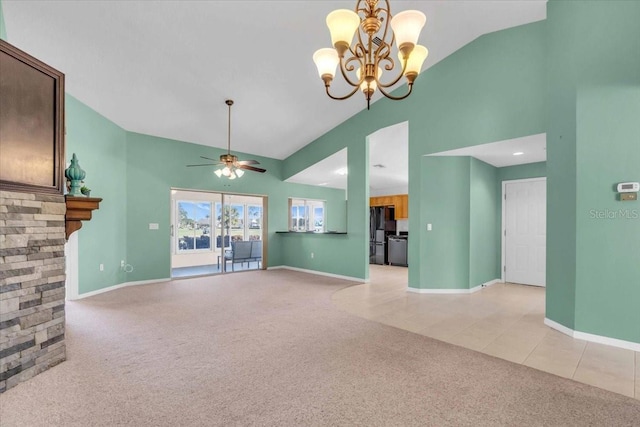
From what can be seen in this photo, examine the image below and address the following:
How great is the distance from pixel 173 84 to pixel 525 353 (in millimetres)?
5407

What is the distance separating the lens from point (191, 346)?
9.77ft

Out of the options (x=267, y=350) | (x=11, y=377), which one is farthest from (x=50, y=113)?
(x=267, y=350)

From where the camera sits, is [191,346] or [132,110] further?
[132,110]

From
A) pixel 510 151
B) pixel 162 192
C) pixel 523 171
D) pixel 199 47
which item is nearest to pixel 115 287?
pixel 162 192

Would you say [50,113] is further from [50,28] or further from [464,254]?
[464,254]

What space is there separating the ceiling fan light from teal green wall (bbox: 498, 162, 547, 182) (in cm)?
483

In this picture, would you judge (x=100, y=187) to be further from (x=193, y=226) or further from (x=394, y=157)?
(x=394, y=157)

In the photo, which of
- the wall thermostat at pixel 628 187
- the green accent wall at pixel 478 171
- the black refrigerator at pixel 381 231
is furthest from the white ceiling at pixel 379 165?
the wall thermostat at pixel 628 187

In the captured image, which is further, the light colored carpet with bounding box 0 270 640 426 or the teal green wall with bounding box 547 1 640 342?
the teal green wall with bounding box 547 1 640 342

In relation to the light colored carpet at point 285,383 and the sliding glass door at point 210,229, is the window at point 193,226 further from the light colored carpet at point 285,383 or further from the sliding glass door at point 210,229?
the light colored carpet at point 285,383

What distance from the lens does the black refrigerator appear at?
898 centimetres

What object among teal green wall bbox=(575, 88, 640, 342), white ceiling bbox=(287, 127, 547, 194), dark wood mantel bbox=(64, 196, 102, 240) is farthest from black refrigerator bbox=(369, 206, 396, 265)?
dark wood mantel bbox=(64, 196, 102, 240)

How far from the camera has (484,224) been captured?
564 cm

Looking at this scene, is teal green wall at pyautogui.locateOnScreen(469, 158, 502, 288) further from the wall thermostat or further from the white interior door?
the wall thermostat
